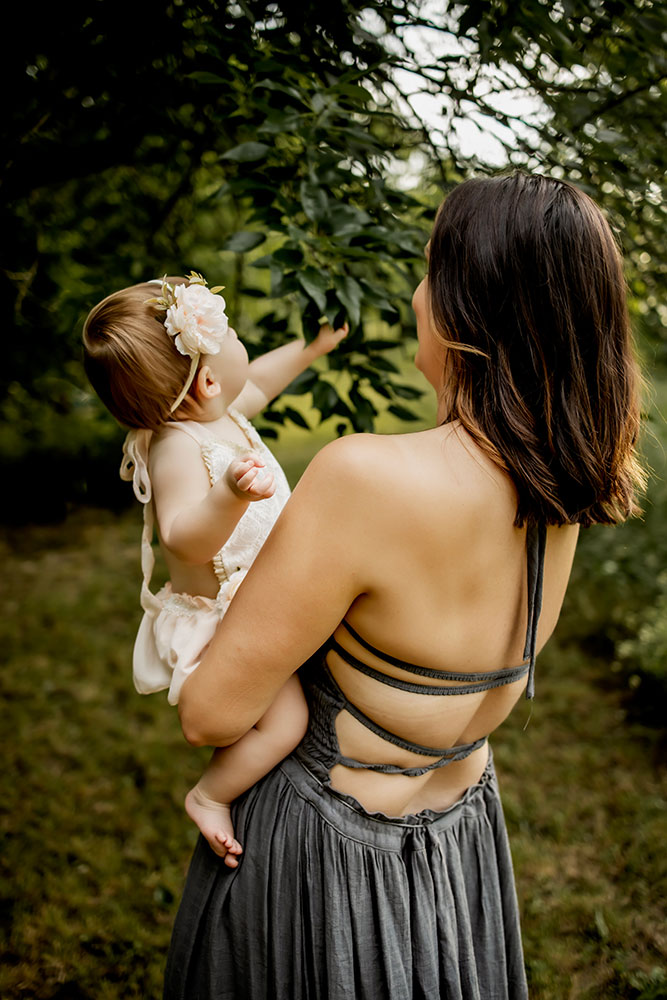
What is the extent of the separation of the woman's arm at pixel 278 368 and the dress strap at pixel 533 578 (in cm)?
79

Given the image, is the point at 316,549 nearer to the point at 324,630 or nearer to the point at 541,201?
the point at 324,630

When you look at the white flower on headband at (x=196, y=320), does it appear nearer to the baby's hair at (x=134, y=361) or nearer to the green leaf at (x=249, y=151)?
the baby's hair at (x=134, y=361)

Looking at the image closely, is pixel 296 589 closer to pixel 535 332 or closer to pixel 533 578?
pixel 533 578

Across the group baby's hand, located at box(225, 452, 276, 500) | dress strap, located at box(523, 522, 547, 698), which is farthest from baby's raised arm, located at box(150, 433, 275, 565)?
dress strap, located at box(523, 522, 547, 698)

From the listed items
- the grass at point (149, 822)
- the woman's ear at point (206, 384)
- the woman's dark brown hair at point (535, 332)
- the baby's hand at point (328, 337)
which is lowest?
the grass at point (149, 822)

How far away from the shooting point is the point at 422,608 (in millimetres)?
1188

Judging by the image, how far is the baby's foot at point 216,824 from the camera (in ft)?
4.82

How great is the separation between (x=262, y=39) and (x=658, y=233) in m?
1.17

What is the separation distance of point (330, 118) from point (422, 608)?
3.95ft

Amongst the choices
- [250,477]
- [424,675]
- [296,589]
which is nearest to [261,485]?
[250,477]

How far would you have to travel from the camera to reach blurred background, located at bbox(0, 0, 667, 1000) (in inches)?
68.9

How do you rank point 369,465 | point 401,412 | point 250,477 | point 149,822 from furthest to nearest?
point 149,822 → point 401,412 → point 250,477 → point 369,465

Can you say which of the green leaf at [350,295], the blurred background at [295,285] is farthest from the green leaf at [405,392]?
the green leaf at [350,295]

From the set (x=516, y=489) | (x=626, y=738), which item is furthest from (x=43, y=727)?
(x=516, y=489)
